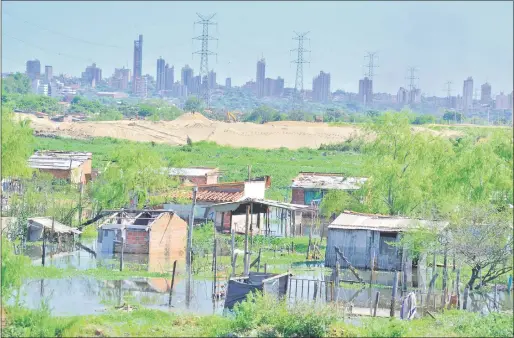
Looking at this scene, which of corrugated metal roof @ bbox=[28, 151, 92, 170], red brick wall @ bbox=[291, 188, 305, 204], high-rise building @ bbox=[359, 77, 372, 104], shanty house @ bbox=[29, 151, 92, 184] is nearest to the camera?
red brick wall @ bbox=[291, 188, 305, 204]

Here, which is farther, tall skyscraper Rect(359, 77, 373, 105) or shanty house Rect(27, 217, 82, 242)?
tall skyscraper Rect(359, 77, 373, 105)

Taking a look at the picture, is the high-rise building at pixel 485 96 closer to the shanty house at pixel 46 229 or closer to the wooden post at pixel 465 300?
the shanty house at pixel 46 229

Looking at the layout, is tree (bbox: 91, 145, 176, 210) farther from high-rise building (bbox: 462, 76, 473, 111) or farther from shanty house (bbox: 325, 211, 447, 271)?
high-rise building (bbox: 462, 76, 473, 111)

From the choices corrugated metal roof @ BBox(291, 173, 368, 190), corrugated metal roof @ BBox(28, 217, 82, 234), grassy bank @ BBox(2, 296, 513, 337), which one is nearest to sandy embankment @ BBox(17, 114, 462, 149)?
corrugated metal roof @ BBox(291, 173, 368, 190)

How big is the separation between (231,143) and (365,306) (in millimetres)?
79637

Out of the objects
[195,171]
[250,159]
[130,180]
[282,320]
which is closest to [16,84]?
[250,159]

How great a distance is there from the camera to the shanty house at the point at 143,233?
31.1 m

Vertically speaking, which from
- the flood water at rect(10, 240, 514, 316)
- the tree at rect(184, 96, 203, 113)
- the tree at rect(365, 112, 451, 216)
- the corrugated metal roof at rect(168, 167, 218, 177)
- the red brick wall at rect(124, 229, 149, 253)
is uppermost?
the tree at rect(184, 96, 203, 113)

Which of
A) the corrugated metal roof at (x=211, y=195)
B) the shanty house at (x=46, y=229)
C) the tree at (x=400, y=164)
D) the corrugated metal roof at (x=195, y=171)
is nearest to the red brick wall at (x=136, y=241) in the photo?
the shanty house at (x=46, y=229)

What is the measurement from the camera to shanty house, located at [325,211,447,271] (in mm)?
29031

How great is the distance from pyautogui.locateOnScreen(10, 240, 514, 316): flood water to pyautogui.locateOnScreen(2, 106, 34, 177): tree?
5.34 m

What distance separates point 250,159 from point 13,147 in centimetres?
4223

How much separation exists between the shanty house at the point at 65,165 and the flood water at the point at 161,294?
19.1 metres

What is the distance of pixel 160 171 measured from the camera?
38.3 meters
